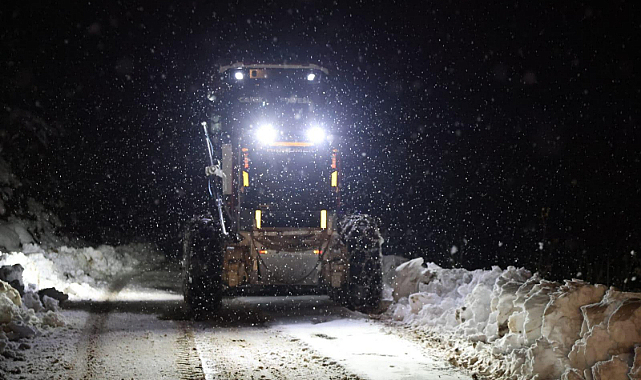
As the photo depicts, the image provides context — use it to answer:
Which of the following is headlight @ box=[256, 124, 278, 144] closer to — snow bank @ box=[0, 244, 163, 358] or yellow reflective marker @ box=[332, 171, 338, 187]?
yellow reflective marker @ box=[332, 171, 338, 187]

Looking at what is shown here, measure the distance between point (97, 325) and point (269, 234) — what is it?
3731mm

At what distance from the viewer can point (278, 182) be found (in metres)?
13.3

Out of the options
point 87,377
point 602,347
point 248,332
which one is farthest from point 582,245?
point 87,377

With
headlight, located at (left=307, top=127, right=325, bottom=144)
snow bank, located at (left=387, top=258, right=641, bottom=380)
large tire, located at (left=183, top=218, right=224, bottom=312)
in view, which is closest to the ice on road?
snow bank, located at (left=387, top=258, right=641, bottom=380)

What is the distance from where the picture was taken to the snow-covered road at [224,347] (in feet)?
24.9

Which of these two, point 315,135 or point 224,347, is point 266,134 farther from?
point 224,347

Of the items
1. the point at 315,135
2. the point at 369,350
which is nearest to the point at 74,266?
the point at 315,135

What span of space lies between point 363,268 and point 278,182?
2.34 metres

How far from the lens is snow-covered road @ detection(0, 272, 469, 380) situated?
7578 mm

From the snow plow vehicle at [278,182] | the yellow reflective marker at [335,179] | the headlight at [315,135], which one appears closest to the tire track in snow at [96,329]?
the snow plow vehicle at [278,182]

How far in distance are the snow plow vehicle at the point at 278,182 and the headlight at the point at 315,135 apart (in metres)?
0.02

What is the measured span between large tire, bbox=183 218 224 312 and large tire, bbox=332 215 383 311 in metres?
2.40

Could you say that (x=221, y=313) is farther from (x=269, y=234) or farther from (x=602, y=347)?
(x=602, y=347)

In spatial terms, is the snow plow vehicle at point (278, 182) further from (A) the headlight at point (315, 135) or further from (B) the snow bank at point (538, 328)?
(B) the snow bank at point (538, 328)
